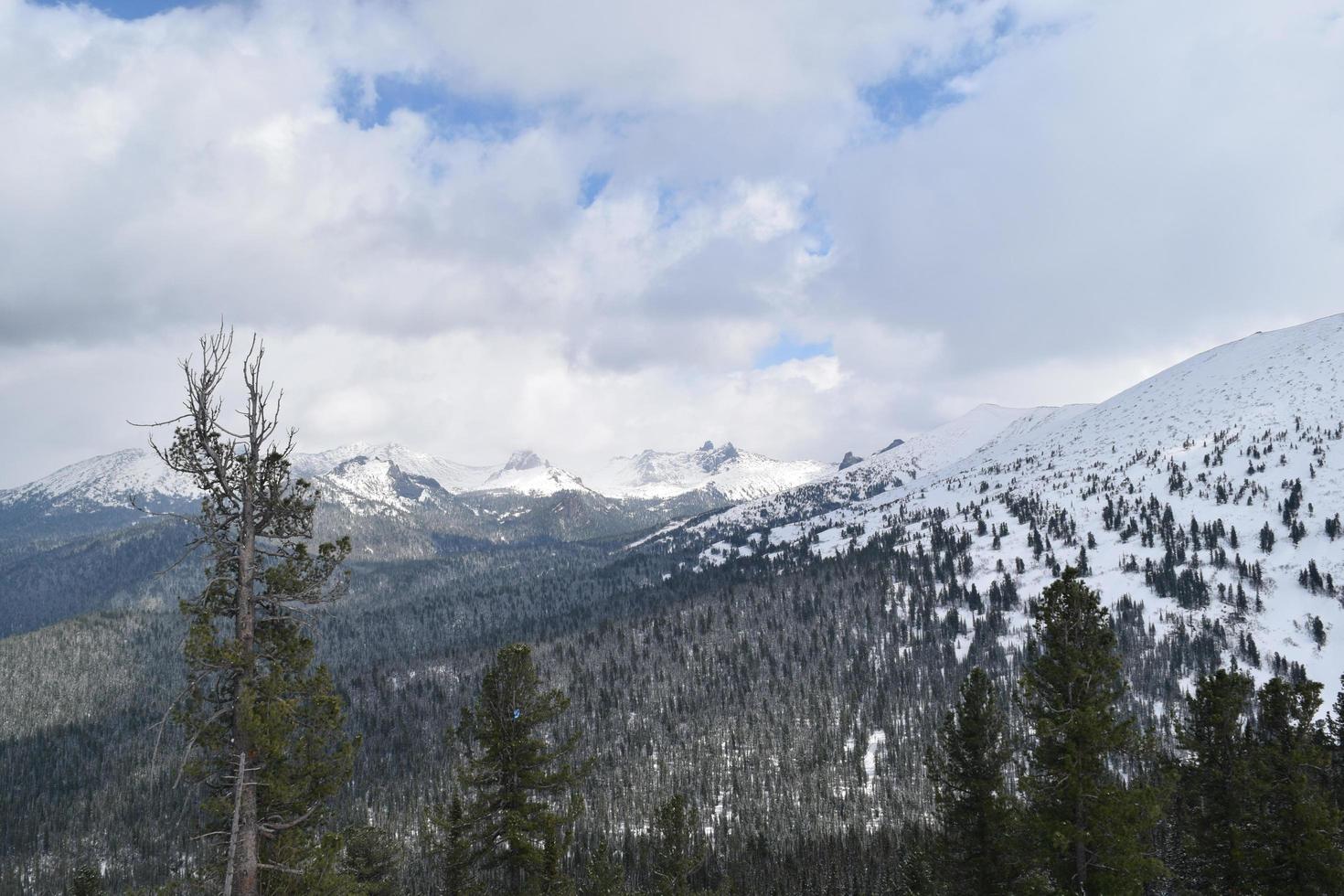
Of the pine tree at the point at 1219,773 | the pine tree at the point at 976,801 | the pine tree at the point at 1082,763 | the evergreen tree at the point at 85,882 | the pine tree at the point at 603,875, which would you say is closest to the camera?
the pine tree at the point at 1082,763

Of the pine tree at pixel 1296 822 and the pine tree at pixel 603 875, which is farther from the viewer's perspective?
the pine tree at pixel 603 875

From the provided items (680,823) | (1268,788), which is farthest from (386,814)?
(1268,788)

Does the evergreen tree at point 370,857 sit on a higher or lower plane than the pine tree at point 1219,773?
lower

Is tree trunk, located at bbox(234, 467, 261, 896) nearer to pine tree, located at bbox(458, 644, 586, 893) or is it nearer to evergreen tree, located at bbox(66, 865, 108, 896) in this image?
pine tree, located at bbox(458, 644, 586, 893)

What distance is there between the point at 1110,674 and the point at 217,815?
78.6ft

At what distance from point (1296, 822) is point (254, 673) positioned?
109 ft

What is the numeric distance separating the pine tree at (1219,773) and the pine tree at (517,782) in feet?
83.3

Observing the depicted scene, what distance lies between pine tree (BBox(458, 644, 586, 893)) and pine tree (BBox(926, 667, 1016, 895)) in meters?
14.2

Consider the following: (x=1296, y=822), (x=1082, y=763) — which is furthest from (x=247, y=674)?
(x=1296, y=822)

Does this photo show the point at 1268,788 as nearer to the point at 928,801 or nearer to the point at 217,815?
the point at 217,815

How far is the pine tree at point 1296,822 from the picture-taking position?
75.1 feet

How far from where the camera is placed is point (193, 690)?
1394cm

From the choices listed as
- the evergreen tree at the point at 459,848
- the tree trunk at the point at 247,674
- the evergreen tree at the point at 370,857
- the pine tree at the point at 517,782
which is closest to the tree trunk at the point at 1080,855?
the pine tree at the point at 517,782

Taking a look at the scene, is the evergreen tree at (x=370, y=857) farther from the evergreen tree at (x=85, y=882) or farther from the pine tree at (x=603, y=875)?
the evergreen tree at (x=85, y=882)
